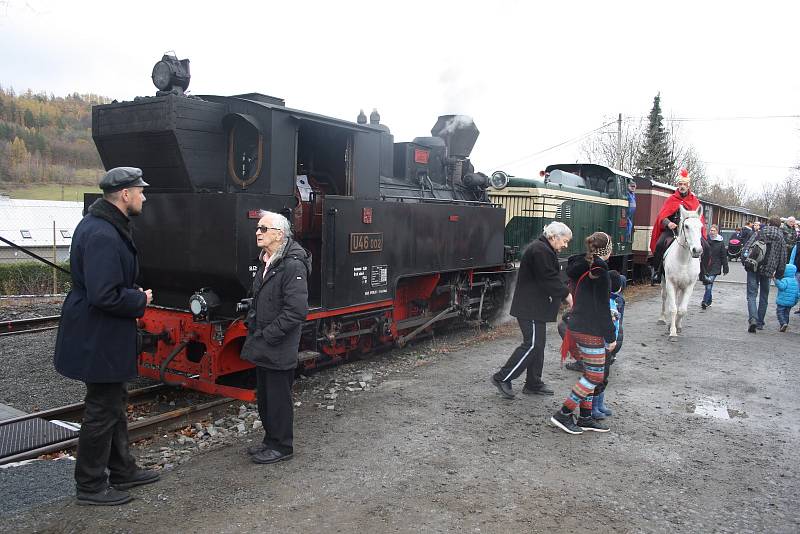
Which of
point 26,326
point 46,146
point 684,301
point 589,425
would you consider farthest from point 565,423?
point 46,146

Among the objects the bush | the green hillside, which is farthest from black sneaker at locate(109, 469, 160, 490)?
the green hillside

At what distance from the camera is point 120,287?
3.61 meters

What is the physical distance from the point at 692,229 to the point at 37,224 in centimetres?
1995

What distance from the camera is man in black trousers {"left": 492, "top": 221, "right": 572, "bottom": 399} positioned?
5.65 m

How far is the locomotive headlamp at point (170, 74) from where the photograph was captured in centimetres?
573

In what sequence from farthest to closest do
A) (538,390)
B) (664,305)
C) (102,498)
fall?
(664,305)
(538,390)
(102,498)

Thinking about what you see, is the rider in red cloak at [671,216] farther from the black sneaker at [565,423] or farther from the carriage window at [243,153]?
the carriage window at [243,153]

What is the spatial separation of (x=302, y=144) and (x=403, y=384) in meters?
2.92

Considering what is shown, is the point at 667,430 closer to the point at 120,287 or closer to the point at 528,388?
the point at 528,388

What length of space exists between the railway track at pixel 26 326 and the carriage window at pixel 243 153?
5011 mm

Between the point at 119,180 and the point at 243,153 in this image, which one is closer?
the point at 119,180

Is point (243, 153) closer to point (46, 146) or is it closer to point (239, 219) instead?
point (239, 219)

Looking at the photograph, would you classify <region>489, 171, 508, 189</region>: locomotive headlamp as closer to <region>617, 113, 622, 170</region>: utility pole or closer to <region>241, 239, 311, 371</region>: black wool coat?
<region>241, 239, 311, 371</region>: black wool coat

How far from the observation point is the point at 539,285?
5.76 metres
